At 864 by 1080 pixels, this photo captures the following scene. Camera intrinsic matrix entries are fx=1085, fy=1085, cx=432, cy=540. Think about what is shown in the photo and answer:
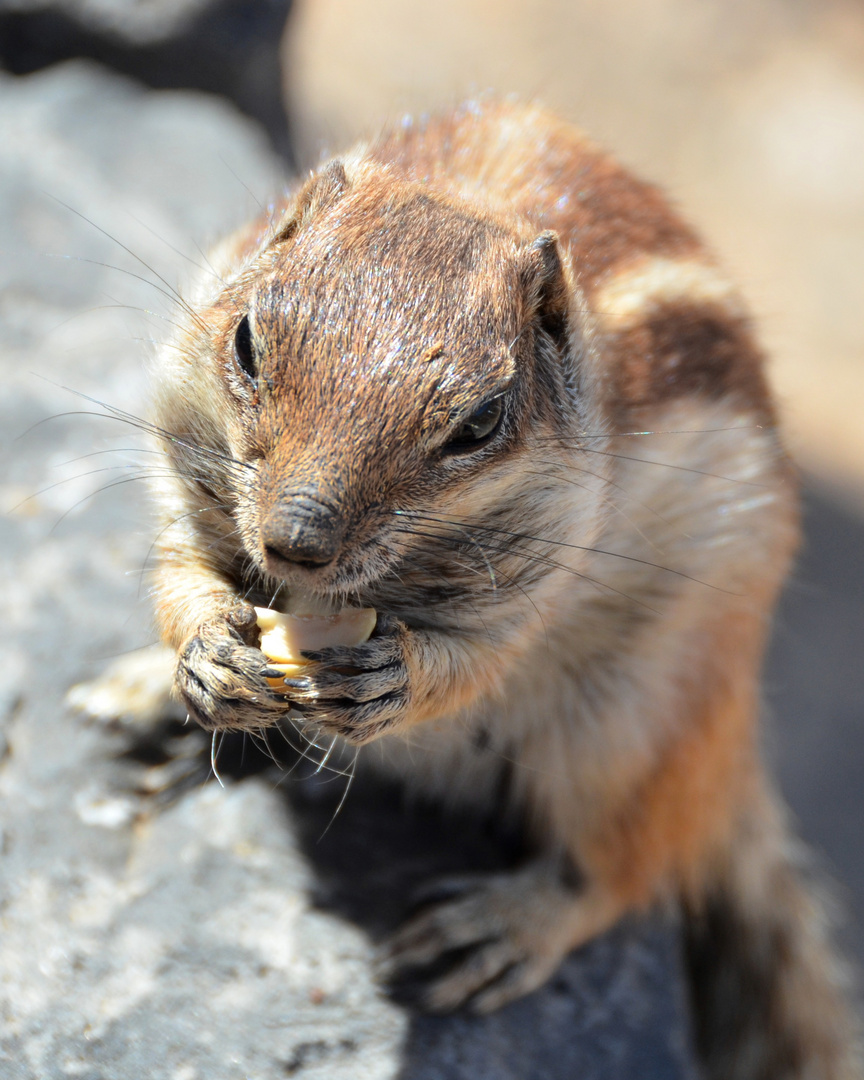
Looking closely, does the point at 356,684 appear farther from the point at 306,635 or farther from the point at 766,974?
the point at 766,974

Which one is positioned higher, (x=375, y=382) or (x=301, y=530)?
(x=375, y=382)

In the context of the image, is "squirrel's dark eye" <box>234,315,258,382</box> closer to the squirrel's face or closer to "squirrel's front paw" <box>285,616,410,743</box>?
the squirrel's face

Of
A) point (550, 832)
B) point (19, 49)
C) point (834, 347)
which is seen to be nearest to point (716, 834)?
point (550, 832)

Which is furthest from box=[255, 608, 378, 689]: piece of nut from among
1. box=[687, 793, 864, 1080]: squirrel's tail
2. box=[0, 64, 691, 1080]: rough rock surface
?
box=[687, 793, 864, 1080]: squirrel's tail

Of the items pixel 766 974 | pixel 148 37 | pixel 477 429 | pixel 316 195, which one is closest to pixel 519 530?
pixel 477 429

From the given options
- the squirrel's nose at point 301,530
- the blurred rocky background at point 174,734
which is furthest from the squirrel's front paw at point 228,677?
the blurred rocky background at point 174,734

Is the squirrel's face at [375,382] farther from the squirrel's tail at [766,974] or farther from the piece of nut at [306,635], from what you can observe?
the squirrel's tail at [766,974]

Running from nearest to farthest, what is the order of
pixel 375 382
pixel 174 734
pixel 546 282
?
pixel 375 382
pixel 546 282
pixel 174 734

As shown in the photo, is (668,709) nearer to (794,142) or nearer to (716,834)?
(716,834)
